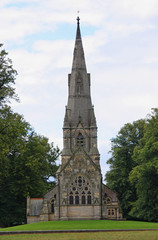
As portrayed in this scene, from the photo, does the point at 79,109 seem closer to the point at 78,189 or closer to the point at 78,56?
the point at 78,56

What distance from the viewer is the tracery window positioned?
55.3 metres

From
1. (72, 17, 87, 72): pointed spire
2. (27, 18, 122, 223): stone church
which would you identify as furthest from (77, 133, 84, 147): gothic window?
(72, 17, 87, 72): pointed spire

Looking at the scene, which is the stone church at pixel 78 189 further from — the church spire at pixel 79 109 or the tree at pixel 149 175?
the tree at pixel 149 175

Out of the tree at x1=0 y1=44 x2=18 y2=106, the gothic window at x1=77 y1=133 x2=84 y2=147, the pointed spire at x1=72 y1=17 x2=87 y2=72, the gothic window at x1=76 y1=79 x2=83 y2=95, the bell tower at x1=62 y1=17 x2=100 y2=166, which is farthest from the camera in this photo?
the pointed spire at x1=72 y1=17 x2=87 y2=72

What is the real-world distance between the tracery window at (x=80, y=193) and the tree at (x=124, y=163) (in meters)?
6.46

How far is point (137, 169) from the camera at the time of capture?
51.2 meters

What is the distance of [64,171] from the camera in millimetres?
56281

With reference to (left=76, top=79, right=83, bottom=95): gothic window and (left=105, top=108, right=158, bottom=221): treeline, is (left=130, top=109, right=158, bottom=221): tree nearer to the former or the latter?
(left=105, top=108, right=158, bottom=221): treeline

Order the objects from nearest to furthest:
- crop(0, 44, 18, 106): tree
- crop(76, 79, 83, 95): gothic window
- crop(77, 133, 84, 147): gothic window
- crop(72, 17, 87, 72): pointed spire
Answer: crop(0, 44, 18, 106): tree
crop(77, 133, 84, 147): gothic window
crop(76, 79, 83, 95): gothic window
crop(72, 17, 87, 72): pointed spire

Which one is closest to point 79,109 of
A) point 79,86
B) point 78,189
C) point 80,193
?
point 79,86

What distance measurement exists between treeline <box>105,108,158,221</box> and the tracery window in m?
5.42

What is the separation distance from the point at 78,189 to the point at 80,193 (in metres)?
0.56

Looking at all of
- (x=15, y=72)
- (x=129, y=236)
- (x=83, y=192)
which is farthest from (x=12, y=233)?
(x=83, y=192)

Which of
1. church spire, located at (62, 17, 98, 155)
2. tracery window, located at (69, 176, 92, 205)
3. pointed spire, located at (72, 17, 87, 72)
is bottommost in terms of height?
tracery window, located at (69, 176, 92, 205)
